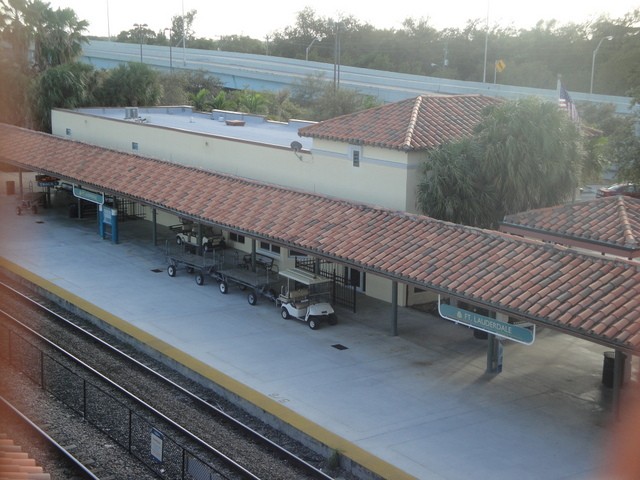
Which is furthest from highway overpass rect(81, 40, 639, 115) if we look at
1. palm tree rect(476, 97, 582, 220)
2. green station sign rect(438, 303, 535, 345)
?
green station sign rect(438, 303, 535, 345)

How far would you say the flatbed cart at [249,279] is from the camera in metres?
24.6

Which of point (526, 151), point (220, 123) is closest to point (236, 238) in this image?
point (220, 123)

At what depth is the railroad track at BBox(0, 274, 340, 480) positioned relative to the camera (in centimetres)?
1470

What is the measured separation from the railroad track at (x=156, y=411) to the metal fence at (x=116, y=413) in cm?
A: 2

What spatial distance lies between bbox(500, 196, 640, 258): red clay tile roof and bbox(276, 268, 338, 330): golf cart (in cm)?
501

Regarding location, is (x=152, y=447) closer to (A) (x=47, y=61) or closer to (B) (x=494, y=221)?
(B) (x=494, y=221)

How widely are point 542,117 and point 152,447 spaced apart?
1512 cm

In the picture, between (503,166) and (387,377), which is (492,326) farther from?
(503,166)

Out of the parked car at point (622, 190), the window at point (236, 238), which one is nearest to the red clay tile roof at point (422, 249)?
the window at point (236, 238)

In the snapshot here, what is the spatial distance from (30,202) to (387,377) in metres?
25.0

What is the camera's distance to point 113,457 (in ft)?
49.7

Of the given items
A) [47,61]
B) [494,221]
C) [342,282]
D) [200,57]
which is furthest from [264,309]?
[200,57]

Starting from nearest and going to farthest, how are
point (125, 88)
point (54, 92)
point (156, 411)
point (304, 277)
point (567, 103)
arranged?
point (156, 411), point (304, 277), point (567, 103), point (54, 92), point (125, 88)

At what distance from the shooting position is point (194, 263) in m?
27.3
